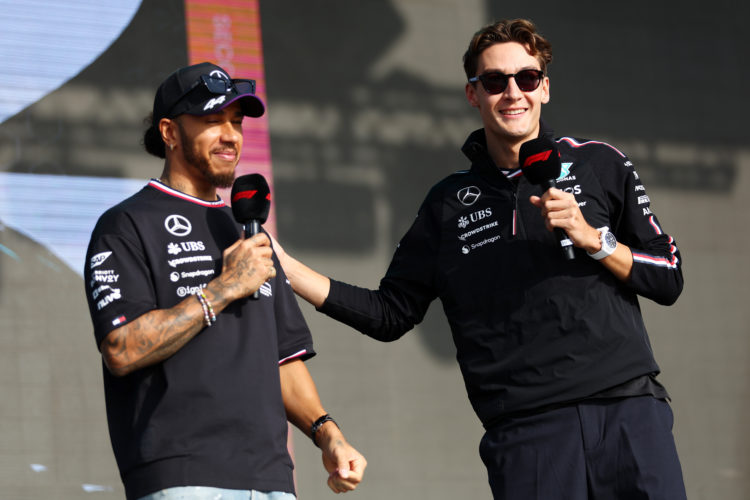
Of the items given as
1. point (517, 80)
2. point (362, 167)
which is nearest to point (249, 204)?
point (517, 80)

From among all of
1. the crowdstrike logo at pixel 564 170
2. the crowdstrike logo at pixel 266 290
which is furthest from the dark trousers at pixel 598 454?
the crowdstrike logo at pixel 266 290

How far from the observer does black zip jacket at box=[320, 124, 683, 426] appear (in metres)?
2.31

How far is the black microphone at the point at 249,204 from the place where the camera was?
2135mm

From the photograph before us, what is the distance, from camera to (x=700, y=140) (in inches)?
224

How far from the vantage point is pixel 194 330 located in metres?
1.96

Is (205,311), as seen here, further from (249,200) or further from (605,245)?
(605,245)

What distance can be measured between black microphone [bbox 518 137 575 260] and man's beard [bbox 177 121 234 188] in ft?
2.22

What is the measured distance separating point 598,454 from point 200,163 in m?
1.10

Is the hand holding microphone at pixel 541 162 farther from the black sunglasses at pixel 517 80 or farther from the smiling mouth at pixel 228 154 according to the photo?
the smiling mouth at pixel 228 154

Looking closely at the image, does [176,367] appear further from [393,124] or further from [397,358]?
[393,124]

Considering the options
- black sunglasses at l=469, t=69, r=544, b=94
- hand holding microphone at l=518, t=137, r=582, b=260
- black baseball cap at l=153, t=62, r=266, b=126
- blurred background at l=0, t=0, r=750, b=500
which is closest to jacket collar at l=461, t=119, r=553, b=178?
black sunglasses at l=469, t=69, r=544, b=94

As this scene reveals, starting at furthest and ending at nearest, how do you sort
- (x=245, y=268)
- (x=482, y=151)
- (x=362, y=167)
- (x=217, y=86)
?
1. (x=362, y=167)
2. (x=482, y=151)
3. (x=217, y=86)
4. (x=245, y=268)

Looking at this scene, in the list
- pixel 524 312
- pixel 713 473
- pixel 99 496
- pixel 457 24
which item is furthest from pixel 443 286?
pixel 713 473

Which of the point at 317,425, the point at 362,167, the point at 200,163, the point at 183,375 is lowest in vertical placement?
the point at 317,425
